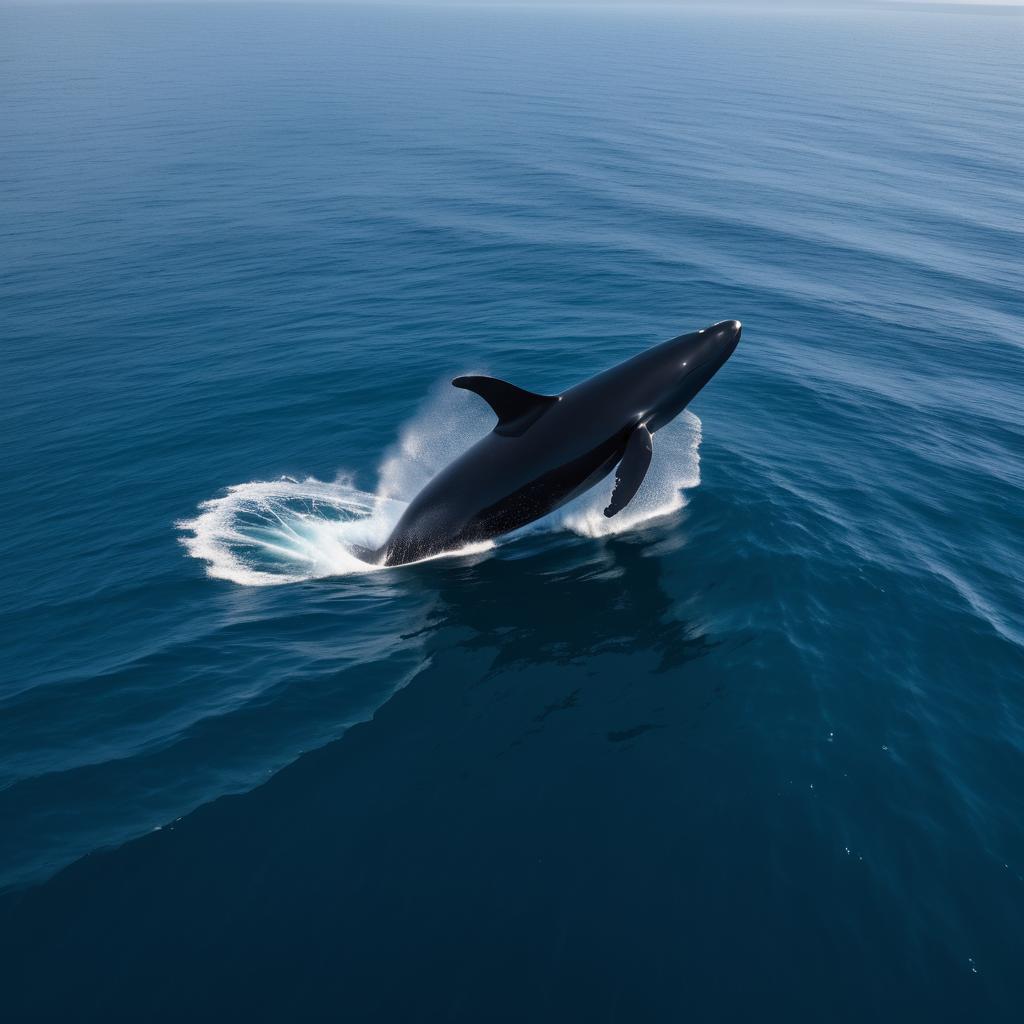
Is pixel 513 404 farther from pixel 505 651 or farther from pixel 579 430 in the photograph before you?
pixel 505 651

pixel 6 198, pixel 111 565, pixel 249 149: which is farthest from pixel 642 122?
pixel 111 565

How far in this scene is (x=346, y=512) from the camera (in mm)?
23781

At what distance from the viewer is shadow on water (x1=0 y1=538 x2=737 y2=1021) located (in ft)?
34.0

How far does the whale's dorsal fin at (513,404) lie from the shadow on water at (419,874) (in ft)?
17.6

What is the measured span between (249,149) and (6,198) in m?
24.3

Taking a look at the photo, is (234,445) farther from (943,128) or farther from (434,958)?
(943,128)

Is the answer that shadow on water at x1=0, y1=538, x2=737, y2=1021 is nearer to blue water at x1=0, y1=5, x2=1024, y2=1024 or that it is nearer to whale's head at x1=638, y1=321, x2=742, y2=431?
blue water at x1=0, y1=5, x2=1024, y2=1024

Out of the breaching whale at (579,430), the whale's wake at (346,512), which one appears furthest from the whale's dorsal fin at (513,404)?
the whale's wake at (346,512)

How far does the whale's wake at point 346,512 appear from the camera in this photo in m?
21.3

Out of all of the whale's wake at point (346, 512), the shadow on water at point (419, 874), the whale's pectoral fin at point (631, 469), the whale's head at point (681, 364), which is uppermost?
the whale's head at point (681, 364)

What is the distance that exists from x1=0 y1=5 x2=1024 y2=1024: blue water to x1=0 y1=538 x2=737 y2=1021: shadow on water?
58 mm

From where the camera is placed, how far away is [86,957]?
10.7 m

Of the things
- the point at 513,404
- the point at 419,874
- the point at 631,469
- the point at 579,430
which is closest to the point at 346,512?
the point at 513,404

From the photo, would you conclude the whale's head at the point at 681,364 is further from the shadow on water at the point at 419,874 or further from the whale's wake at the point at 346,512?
the shadow on water at the point at 419,874
